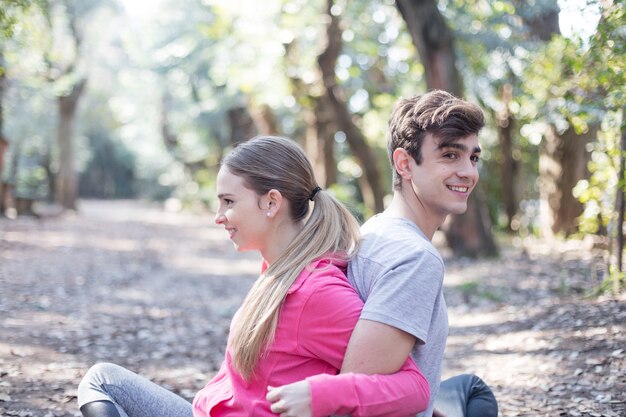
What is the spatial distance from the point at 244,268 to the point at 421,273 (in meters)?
10.6

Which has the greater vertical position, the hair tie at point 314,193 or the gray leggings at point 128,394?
the hair tie at point 314,193

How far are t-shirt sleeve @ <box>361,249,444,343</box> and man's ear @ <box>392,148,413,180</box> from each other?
42 cm

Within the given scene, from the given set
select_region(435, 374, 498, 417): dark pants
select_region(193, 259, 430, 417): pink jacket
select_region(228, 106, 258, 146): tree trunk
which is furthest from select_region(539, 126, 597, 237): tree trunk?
select_region(228, 106, 258, 146): tree trunk

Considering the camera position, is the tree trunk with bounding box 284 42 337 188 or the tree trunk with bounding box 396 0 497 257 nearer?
the tree trunk with bounding box 396 0 497 257

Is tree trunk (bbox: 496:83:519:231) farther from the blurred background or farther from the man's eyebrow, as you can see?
the man's eyebrow

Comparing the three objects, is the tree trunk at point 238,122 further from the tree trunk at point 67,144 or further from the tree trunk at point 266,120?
the tree trunk at point 266,120

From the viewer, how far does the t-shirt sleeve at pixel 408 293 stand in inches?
80.7

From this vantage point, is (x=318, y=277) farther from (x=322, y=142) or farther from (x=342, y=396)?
(x=322, y=142)

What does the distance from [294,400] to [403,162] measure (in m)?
0.94

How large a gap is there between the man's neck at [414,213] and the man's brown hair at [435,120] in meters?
0.15

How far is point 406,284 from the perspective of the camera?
2.08 meters

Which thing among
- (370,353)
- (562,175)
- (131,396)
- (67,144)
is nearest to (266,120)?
(67,144)

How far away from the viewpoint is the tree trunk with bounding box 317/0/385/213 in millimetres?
13695

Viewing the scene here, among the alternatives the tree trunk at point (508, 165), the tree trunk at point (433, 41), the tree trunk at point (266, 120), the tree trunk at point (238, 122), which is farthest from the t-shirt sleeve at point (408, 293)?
the tree trunk at point (238, 122)
